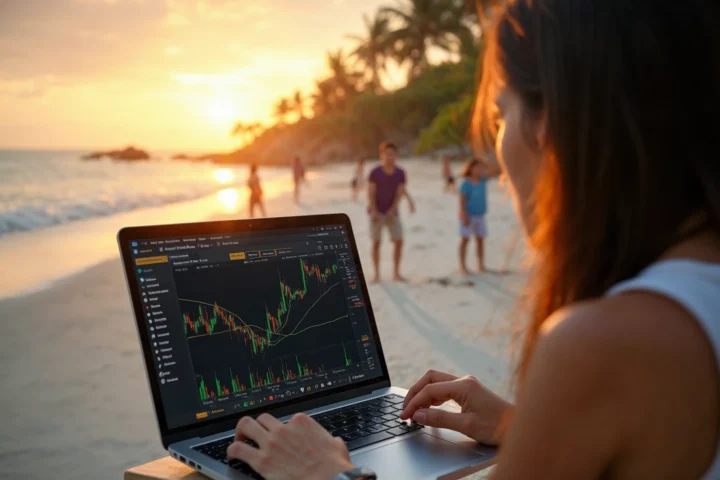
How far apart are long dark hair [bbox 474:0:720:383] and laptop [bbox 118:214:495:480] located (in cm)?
69

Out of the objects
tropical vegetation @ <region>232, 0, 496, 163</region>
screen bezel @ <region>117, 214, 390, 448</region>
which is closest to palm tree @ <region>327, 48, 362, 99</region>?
tropical vegetation @ <region>232, 0, 496, 163</region>

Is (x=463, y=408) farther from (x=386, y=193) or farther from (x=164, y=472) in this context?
(x=386, y=193)

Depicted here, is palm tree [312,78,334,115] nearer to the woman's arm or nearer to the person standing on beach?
the person standing on beach

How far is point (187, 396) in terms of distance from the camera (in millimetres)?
1559

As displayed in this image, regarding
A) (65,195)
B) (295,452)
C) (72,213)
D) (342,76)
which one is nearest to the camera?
(295,452)

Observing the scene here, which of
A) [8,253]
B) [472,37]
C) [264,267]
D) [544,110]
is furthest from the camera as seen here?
[472,37]

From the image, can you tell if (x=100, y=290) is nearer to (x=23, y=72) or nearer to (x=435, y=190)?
(x=435, y=190)

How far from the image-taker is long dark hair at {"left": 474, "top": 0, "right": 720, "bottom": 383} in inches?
34.5

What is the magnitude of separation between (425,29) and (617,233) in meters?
45.0

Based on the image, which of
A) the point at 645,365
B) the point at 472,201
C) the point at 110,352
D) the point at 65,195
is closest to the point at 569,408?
the point at 645,365

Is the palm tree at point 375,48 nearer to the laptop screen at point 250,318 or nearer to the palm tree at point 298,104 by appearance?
the palm tree at point 298,104

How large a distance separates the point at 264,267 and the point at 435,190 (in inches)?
756

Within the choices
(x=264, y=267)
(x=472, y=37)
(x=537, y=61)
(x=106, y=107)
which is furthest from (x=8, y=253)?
(x=106, y=107)

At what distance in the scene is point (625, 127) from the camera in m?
0.89
